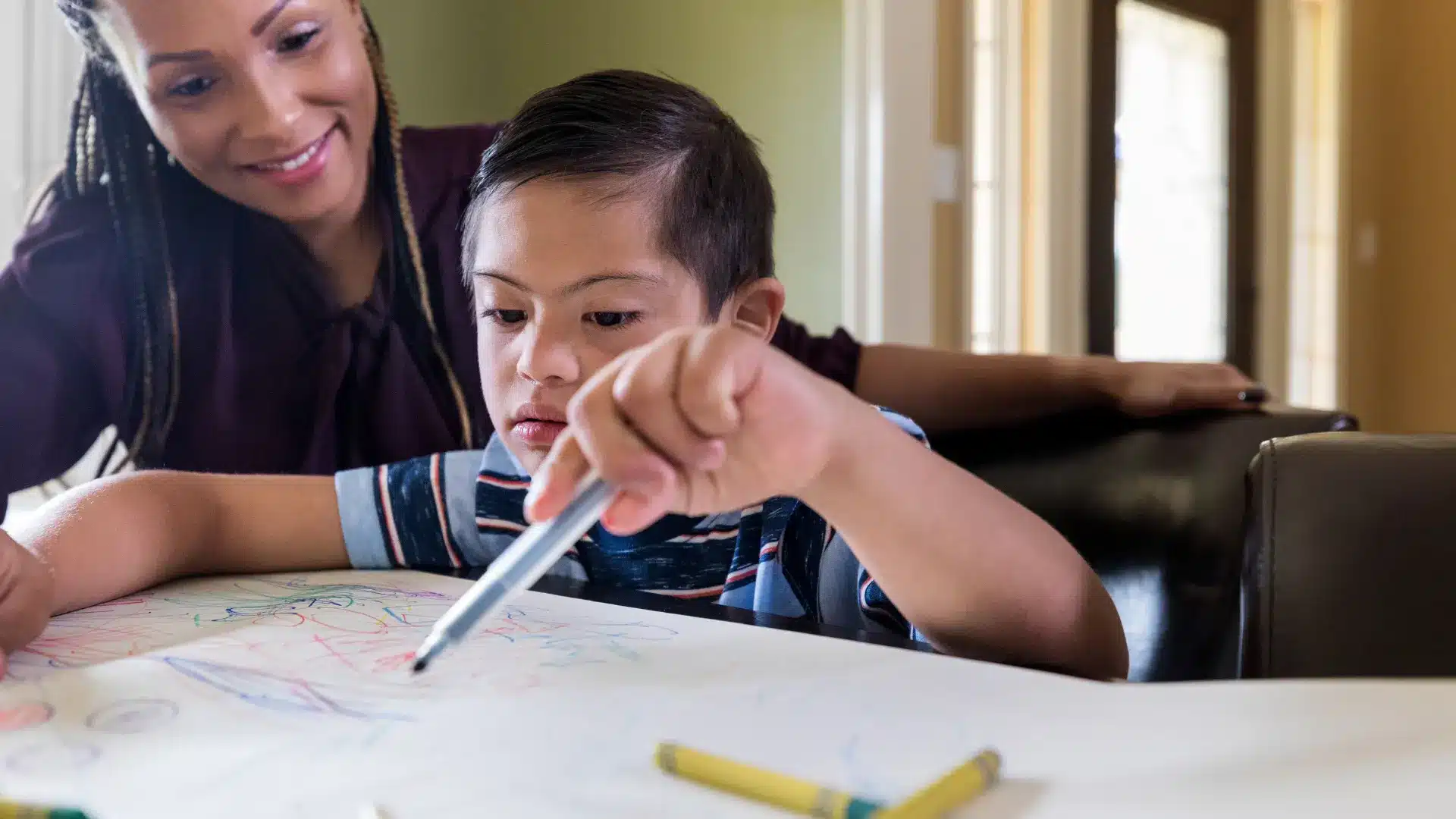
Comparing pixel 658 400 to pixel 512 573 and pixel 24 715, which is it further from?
pixel 24 715

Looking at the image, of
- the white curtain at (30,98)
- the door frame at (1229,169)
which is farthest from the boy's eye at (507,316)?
the door frame at (1229,169)

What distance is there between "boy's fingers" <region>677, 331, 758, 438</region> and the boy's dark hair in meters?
0.27

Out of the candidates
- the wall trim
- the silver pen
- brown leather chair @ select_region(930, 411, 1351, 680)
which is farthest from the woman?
the silver pen

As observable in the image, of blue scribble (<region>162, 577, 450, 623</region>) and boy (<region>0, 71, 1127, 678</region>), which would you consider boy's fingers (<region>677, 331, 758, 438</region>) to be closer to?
boy (<region>0, 71, 1127, 678</region>)

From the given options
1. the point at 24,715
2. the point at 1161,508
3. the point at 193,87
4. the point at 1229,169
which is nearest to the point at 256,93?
the point at 193,87

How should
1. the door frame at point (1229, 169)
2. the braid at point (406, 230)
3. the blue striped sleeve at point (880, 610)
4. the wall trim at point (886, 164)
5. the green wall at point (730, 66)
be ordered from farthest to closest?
the door frame at point (1229, 169) → the wall trim at point (886, 164) → the green wall at point (730, 66) → the braid at point (406, 230) → the blue striped sleeve at point (880, 610)

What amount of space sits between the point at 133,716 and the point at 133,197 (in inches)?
27.9

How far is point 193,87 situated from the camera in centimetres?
92

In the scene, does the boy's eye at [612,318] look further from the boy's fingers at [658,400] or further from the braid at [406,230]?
the braid at [406,230]

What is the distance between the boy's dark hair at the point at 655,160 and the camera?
66 centimetres

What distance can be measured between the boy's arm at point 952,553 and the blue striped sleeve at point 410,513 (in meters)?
0.31

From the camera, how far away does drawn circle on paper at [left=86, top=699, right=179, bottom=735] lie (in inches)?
14.7

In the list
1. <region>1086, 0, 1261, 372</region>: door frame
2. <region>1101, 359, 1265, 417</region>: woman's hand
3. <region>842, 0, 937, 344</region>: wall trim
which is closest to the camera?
<region>1101, 359, 1265, 417</region>: woman's hand

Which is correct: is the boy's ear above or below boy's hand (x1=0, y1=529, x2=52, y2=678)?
above
